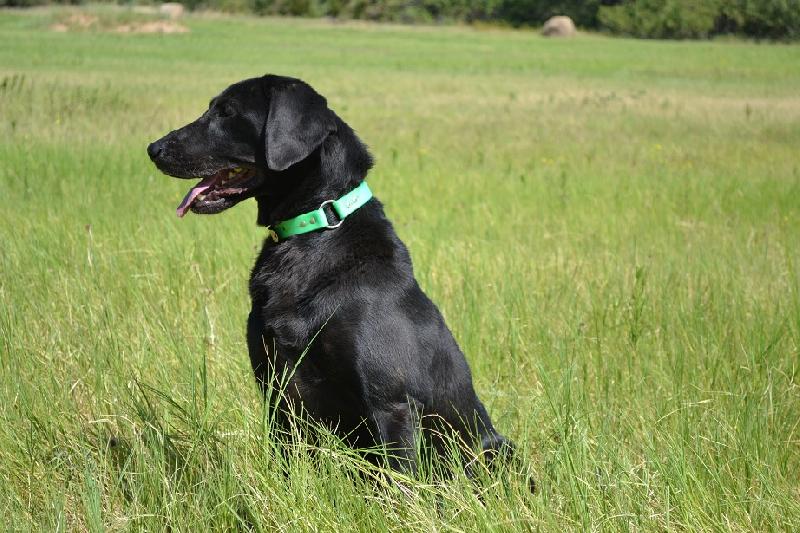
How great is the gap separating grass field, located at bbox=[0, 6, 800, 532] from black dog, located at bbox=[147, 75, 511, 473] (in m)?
0.19

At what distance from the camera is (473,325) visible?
4.77 m

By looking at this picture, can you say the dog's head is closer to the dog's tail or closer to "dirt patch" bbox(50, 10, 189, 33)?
the dog's tail

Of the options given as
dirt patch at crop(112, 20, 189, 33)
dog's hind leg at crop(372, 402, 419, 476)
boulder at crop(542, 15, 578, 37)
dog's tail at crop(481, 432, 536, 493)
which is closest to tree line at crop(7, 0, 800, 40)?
boulder at crop(542, 15, 578, 37)

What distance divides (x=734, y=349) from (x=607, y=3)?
192 ft

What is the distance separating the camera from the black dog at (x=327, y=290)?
122 inches

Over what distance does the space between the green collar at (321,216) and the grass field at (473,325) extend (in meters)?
0.56

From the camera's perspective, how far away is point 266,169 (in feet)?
11.1

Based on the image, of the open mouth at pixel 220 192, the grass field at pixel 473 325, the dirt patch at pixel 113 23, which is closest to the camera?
the grass field at pixel 473 325

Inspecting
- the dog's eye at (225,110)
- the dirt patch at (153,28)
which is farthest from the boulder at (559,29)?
the dog's eye at (225,110)

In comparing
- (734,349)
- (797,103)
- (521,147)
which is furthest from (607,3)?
(734,349)

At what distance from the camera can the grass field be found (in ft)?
9.55

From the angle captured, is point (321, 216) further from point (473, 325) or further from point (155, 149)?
point (473, 325)

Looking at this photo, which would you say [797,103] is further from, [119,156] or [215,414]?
[215,414]

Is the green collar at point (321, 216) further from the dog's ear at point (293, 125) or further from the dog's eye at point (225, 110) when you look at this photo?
the dog's eye at point (225, 110)
